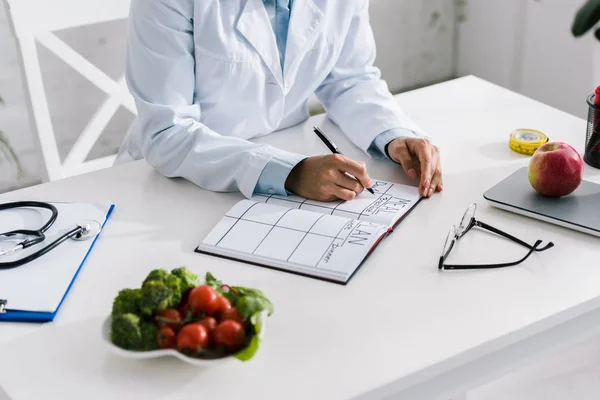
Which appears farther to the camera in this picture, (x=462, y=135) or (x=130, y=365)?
(x=462, y=135)

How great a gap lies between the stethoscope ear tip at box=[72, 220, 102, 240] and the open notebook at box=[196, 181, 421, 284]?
0.60 feet

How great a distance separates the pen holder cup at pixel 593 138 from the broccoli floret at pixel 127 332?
0.94m

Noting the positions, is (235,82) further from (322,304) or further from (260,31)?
(322,304)

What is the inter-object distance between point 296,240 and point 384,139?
421 mm

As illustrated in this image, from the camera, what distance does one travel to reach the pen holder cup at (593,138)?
1.41m

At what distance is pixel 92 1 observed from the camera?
6.39 ft

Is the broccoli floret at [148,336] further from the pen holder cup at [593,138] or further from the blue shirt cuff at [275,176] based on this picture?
the pen holder cup at [593,138]

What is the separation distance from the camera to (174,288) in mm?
930

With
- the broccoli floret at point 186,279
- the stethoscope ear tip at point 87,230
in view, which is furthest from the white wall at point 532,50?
the broccoli floret at point 186,279

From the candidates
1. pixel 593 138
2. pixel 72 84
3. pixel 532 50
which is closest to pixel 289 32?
pixel 593 138

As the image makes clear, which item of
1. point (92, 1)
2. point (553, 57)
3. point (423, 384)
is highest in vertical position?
point (92, 1)

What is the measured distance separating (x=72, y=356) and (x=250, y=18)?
31.6 inches

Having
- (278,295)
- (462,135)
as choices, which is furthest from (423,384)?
(462,135)

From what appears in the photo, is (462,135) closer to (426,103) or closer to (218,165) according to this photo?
(426,103)
